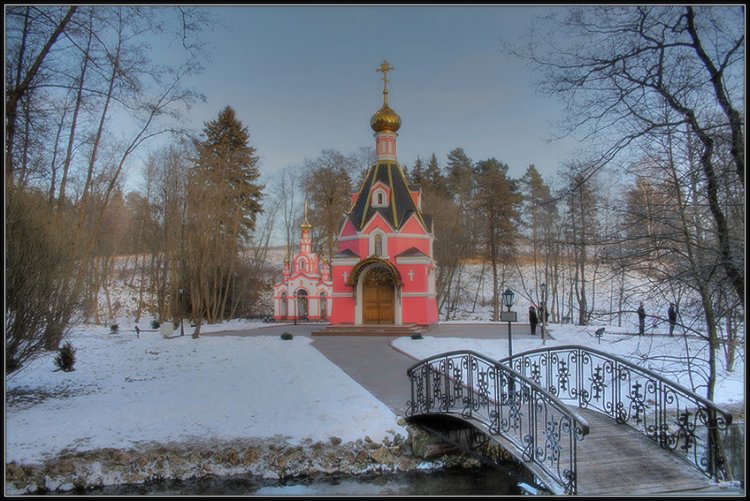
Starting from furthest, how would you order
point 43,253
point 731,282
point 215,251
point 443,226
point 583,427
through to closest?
point 443,226, point 215,251, point 43,253, point 731,282, point 583,427

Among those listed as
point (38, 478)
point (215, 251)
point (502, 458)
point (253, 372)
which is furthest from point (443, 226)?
point (38, 478)

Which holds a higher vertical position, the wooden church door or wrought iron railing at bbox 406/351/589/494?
the wooden church door

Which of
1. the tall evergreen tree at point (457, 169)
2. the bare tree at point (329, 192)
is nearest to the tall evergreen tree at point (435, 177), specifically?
the tall evergreen tree at point (457, 169)

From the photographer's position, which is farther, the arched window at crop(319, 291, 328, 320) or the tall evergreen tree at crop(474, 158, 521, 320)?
the arched window at crop(319, 291, 328, 320)

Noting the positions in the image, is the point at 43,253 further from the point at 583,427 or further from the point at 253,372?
the point at 583,427

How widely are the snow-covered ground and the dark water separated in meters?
0.97

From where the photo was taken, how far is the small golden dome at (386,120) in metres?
27.0

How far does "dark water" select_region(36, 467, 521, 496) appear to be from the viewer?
26.3ft

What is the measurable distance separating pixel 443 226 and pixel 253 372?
23.7 metres

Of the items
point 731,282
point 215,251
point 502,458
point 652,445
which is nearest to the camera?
point 731,282

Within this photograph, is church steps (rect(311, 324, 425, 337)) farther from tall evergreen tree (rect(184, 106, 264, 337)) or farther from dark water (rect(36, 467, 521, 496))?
dark water (rect(36, 467, 521, 496))

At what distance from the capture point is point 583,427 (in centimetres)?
545

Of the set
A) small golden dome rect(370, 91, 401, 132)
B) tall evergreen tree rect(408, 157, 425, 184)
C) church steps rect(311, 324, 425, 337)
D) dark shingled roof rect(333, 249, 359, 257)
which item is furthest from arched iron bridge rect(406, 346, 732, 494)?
tall evergreen tree rect(408, 157, 425, 184)

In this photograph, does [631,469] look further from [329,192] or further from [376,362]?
[329,192]
